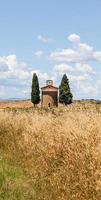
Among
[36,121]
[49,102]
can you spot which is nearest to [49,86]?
[49,102]

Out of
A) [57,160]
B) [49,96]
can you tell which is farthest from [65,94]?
[57,160]

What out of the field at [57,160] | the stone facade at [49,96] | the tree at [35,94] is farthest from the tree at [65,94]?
the field at [57,160]

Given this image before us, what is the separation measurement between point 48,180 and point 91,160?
7.03ft

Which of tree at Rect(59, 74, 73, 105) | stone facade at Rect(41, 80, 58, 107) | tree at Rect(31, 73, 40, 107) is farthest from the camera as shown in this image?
tree at Rect(31, 73, 40, 107)

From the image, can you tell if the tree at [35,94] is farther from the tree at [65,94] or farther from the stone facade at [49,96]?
the tree at [65,94]

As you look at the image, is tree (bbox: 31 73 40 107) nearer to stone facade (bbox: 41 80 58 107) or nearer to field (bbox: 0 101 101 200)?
stone facade (bbox: 41 80 58 107)

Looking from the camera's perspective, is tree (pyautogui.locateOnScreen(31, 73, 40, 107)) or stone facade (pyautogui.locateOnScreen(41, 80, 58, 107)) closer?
stone facade (pyautogui.locateOnScreen(41, 80, 58, 107))

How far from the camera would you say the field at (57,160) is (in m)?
8.05

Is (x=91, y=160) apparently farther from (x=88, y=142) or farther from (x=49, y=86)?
(x=49, y=86)

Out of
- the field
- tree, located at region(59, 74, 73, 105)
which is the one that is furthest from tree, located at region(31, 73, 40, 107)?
the field

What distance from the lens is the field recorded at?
26.4 feet

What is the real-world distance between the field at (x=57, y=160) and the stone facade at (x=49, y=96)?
95039 mm

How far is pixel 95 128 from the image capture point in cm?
898

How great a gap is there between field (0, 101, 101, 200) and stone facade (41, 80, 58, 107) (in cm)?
9504
